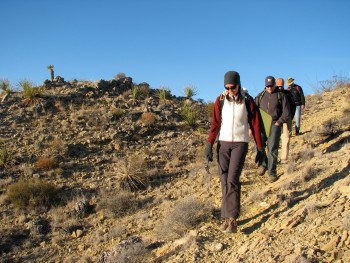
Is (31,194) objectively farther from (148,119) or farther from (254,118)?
(254,118)

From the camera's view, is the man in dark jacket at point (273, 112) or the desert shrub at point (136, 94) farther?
the desert shrub at point (136, 94)

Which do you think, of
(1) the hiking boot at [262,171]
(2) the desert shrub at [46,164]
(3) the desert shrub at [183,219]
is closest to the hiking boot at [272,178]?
(1) the hiking boot at [262,171]

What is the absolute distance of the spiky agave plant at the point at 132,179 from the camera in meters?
8.44

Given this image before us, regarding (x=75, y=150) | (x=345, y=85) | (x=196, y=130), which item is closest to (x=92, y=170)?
(x=75, y=150)

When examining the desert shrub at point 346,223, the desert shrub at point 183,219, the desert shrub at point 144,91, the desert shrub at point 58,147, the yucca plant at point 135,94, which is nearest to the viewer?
the desert shrub at point 346,223

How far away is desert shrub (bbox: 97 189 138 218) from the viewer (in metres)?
7.30

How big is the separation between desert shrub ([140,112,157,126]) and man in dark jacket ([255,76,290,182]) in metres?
6.36

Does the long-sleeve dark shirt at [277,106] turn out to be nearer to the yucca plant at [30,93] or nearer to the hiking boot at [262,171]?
the hiking boot at [262,171]

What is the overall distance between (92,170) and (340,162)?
633cm

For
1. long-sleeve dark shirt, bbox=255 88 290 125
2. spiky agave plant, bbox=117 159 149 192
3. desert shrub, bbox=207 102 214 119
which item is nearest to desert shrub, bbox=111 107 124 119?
desert shrub, bbox=207 102 214 119

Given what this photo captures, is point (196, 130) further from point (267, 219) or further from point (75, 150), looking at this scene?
point (267, 219)

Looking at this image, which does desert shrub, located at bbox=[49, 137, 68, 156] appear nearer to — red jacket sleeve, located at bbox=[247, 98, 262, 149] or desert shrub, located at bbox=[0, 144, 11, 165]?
desert shrub, located at bbox=[0, 144, 11, 165]

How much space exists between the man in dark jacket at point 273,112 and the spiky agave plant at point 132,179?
3.35 meters

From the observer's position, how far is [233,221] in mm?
4527
